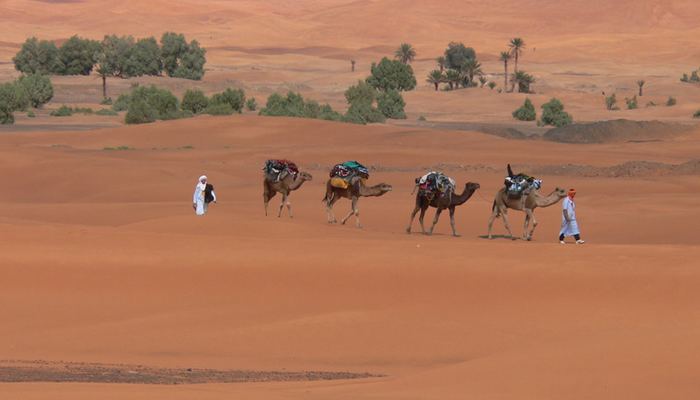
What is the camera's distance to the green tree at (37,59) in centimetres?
10731

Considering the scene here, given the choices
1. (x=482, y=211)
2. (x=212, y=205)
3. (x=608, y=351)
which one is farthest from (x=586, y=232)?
(x=608, y=351)

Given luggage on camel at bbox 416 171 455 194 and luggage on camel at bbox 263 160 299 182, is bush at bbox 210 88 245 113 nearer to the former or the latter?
luggage on camel at bbox 263 160 299 182

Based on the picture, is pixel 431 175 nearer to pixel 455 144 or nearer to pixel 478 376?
pixel 478 376

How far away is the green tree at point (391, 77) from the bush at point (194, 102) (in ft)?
89.4

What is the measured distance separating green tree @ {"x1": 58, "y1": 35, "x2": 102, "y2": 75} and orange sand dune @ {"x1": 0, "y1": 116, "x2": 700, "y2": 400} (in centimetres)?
8276

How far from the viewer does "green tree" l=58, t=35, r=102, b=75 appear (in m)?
108

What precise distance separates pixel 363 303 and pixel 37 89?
64239 mm

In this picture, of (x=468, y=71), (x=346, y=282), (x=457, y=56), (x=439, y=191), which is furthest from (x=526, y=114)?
(x=346, y=282)

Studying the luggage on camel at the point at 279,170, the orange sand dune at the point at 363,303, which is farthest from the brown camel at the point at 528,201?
the luggage on camel at the point at 279,170

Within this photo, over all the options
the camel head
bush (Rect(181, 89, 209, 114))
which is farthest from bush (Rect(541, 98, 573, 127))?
the camel head

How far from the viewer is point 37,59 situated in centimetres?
10762

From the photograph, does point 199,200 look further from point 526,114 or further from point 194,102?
point 526,114

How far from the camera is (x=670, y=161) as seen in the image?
4447 centimetres

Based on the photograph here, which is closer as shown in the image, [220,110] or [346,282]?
[346,282]
